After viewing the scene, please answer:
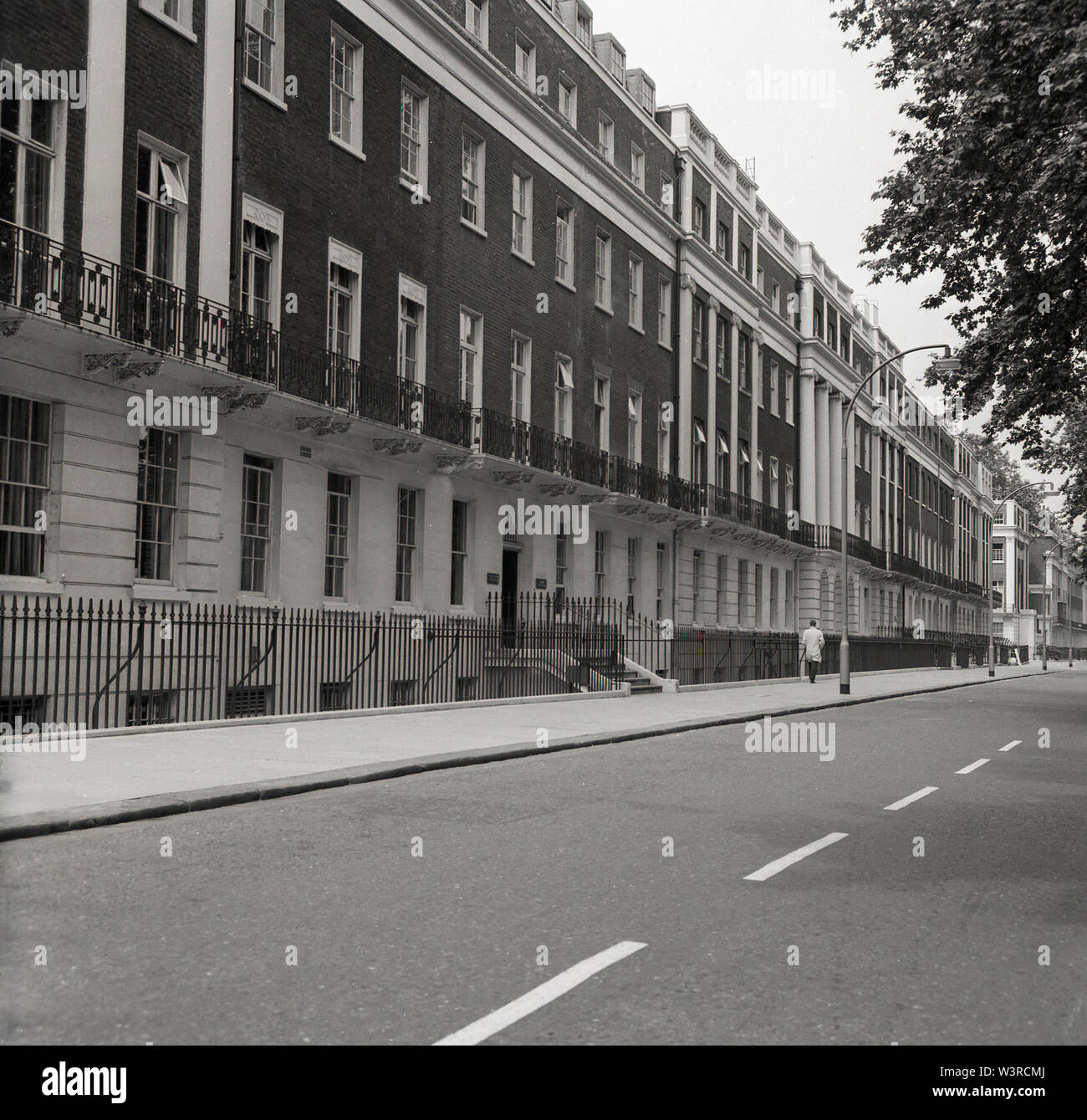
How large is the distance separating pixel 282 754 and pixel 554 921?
720 centimetres

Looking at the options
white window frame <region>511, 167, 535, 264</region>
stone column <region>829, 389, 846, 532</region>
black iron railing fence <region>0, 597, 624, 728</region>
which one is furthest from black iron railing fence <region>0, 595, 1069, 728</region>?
stone column <region>829, 389, 846, 532</region>

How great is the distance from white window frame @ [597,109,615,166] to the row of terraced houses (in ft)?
0.45

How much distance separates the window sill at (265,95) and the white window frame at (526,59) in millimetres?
10051

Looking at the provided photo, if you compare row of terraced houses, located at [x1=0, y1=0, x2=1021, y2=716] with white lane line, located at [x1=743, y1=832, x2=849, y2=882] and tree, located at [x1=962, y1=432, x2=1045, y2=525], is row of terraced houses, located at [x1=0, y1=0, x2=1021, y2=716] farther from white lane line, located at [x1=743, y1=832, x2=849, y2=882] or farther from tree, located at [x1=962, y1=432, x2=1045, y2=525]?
tree, located at [x1=962, y1=432, x2=1045, y2=525]

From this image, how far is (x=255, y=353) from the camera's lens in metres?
19.4

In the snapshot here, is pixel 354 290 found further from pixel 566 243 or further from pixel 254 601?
pixel 566 243

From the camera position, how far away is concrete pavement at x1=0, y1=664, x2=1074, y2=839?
9117 millimetres

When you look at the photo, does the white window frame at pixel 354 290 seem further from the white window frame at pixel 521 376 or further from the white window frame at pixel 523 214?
the white window frame at pixel 523 214

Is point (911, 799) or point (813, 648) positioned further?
point (813, 648)

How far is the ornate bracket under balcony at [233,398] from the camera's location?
18.5 meters

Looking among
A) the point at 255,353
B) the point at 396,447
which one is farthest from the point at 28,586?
the point at 396,447

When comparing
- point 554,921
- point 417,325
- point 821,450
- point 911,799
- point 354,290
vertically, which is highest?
point 821,450

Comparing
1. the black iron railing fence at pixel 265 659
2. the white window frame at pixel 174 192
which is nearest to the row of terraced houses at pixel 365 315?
the white window frame at pixel 174 192
